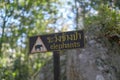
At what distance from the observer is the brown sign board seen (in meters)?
4.31

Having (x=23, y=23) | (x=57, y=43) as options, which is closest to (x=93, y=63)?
(x=57, y=43)

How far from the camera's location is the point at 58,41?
14.3 ft

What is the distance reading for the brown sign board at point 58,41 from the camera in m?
4.31

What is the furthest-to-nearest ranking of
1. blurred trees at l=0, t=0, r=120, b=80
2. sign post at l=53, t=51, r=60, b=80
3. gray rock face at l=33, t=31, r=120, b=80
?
blurred trees at l=0, t=0, r=120, b=80 < gray rock face at l=33, t=31, r=120, b=80 < sign post at l=53, t=51, r=60, b=80

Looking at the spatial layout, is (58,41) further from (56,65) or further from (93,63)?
(93,63)

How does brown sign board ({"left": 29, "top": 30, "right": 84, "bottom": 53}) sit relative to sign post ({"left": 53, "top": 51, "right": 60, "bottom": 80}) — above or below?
above

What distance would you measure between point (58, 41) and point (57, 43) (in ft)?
0.11

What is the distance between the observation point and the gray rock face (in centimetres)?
570

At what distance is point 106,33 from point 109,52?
48 cm

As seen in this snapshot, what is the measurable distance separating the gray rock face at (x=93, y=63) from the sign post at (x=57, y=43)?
1477mm

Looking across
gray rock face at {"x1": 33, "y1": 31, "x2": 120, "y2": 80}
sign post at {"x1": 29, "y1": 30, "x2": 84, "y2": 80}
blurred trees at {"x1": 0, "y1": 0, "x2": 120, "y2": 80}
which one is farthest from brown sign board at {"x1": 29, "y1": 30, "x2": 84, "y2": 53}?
blurred trees at {"x1": 0, "y1": 0, "x2": 120, "y2": 80}

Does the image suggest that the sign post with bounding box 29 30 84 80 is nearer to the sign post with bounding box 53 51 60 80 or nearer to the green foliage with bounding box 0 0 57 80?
the sign post with bounding box 53 51 60 80

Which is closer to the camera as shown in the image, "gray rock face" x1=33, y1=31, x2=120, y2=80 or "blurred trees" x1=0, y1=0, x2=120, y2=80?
"gray rock face" x1=33, y1=31, x2=120, y2=80

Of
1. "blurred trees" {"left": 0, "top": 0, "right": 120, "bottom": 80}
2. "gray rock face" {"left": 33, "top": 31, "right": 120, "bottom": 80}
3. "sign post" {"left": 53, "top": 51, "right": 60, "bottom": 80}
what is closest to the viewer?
"sign post" {"left": 53, "top": 51, "right": 60, "bottom": 80}
